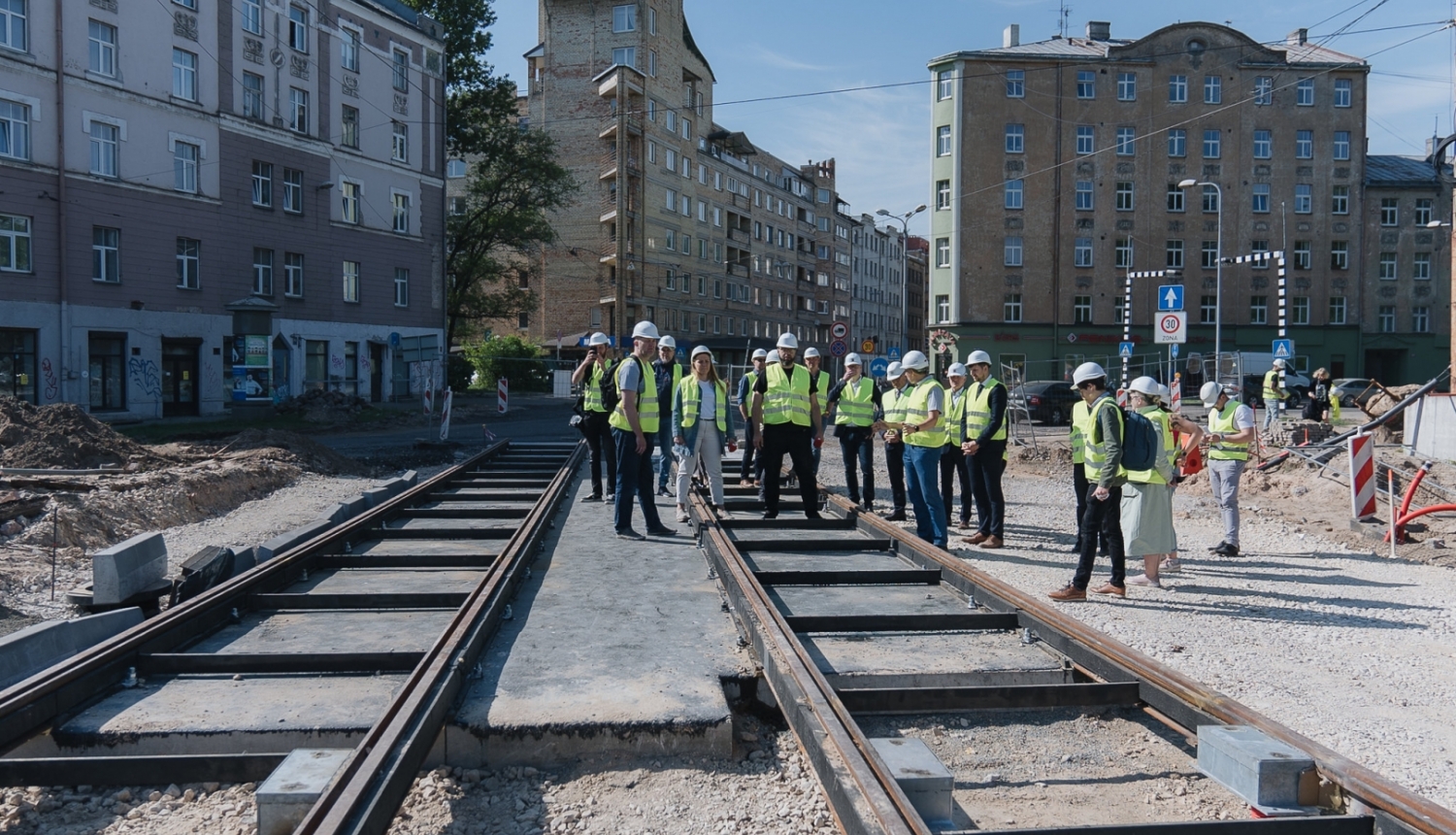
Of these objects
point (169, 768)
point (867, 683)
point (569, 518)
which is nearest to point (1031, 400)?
point (569, 518)

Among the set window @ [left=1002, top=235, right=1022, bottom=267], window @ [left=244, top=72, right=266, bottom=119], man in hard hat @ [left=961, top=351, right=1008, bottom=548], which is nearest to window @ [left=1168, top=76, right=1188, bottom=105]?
window @ [left=1002, top=235, right=1022, bottom=267]

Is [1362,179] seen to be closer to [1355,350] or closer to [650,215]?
[1355,350]

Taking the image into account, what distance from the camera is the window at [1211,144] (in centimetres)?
5628

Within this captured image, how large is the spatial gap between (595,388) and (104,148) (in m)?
26.1

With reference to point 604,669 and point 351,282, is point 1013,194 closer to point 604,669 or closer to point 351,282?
point 351,282

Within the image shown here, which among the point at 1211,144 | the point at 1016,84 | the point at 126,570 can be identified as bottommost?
the point at 126,570

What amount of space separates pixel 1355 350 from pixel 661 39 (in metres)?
42.8

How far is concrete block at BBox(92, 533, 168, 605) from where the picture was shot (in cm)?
668

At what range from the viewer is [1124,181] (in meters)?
56.2

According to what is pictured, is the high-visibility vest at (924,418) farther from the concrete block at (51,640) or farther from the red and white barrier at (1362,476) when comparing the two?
the concrete block at (51,640)

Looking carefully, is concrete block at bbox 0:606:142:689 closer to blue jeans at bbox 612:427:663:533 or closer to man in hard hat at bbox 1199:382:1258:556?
blue jeans at bbox 612:427:663:533

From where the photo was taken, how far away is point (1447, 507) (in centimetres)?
1070

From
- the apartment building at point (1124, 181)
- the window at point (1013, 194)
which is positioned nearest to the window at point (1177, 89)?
the apartment building at point (1124, 181)

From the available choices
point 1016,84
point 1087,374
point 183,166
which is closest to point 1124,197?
point 1016,84
